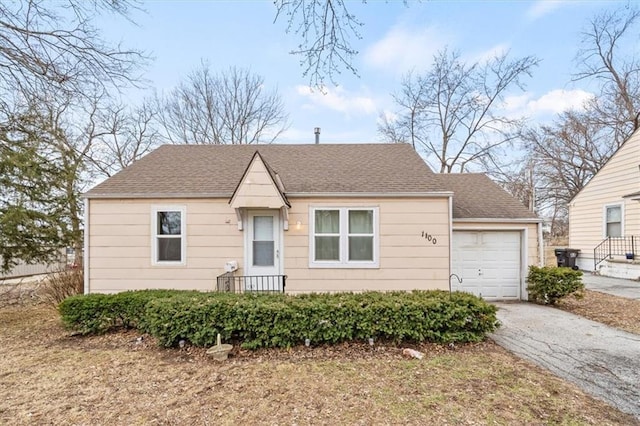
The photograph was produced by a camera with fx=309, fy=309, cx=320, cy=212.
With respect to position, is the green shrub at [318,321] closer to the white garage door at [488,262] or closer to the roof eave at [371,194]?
the roof eave at [371,194]

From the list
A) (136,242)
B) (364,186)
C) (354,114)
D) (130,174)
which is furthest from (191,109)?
(364,186)

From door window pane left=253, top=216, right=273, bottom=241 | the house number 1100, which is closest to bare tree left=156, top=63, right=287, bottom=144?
door window pane left=253, top=216, right=273, bottom=241

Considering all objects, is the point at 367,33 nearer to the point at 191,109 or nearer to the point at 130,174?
the point at 130,174

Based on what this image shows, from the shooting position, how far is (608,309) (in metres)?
7.50

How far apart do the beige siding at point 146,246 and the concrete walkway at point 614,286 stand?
442 inches

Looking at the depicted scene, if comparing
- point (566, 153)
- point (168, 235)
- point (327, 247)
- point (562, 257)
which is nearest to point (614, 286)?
point (562, 257)

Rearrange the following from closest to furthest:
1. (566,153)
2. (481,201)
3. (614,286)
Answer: (481,201)
(614,286)
(566,153)

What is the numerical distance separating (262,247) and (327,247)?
5.46ft

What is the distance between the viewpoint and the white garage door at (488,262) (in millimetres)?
8617

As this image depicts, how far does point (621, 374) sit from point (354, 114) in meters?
12.5

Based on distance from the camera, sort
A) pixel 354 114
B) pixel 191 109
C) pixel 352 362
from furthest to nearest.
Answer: pixel 191 109 → pixel 354 114 → pixel 352 362

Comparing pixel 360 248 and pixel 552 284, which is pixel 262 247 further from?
pixel 552 284

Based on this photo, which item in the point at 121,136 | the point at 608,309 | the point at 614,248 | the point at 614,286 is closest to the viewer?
the point at 608,309

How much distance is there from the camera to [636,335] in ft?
18.8
